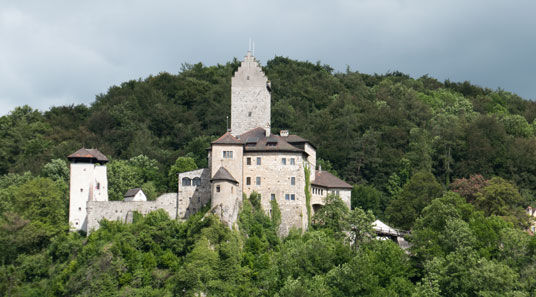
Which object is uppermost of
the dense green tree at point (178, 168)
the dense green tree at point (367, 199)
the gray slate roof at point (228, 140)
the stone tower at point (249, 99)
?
the stone tower at point (249, 99)

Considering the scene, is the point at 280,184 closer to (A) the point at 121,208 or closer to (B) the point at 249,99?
(B) the point at 249,99

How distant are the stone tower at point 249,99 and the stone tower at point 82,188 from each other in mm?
12043

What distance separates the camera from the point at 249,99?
6172cm

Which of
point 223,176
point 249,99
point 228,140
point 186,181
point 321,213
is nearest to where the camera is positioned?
point 223,176

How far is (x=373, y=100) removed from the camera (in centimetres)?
9419

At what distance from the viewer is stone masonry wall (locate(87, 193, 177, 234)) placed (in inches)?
2215

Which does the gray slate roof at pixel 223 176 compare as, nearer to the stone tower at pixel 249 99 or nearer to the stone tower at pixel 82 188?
the stone tower at pixel 249 99

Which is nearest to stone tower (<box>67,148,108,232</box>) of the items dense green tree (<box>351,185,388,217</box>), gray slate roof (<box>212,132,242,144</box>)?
gray slate roof (<box>212,132,242,144</box>)

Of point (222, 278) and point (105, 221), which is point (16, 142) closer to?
point (105, 221)

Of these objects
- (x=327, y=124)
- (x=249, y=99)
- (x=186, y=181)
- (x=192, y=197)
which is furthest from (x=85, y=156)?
(x=327, y=124)

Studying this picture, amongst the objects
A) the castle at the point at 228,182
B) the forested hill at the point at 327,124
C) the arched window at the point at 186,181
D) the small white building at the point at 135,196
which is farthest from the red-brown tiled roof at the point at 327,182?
the small white building at the point at 135,196

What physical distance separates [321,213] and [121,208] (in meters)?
15.6

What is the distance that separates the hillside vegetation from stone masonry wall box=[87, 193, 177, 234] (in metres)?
1.18

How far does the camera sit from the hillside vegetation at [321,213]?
48.2 meters
